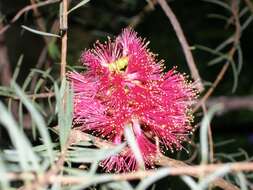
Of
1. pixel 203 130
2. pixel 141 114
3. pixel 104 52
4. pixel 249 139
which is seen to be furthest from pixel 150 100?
pixel 249 139

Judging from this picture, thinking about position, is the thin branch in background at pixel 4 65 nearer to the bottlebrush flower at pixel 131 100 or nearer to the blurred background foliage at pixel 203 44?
the bottlebrush flower at pixel 131 100

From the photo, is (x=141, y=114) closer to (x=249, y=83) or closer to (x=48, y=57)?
(x=48, y=57)

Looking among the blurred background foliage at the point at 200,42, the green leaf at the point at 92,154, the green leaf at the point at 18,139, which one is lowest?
the green leaf at the point at 92,154

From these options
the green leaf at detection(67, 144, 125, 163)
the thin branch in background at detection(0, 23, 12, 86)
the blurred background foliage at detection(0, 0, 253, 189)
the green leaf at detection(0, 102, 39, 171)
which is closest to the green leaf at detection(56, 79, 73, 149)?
the green leaf at detection(67, 144, 125, 163)

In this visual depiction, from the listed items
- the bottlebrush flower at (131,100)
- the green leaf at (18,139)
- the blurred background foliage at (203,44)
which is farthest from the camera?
the blurred background foliage at (203,44)

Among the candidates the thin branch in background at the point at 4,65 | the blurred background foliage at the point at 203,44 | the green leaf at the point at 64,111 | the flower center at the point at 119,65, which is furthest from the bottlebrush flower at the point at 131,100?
the blurred background foliage at the point at 203,44

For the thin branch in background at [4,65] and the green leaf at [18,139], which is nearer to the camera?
the green leaf at [18,139]

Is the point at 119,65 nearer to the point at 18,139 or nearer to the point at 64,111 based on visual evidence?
the point at 64,111

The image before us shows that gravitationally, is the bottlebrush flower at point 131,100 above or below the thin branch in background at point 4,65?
below

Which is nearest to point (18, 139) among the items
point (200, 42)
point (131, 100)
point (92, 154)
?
point (92, 154)
